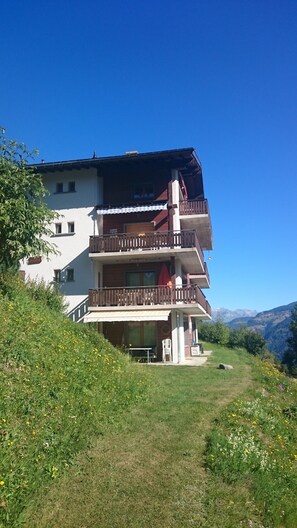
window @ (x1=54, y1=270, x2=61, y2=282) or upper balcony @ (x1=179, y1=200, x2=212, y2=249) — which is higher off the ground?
upper balcony @ (x1=179, y1=200, x2=212, y2=249)

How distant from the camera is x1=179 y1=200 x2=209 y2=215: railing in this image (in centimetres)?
2628

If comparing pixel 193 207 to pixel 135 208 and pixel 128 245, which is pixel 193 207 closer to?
pixel 135 208

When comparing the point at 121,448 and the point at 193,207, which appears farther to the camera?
the point at 193,207

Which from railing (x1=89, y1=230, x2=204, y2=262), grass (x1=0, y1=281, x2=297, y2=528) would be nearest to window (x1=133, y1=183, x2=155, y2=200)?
railing (x1=89, y1=230, x2=204, y2=262)

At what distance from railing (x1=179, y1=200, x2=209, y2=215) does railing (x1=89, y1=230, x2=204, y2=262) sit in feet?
8.46

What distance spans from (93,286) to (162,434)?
1759cm

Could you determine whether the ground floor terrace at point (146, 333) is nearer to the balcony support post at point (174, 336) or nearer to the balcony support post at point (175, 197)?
the balcony support post at point (174, 336)

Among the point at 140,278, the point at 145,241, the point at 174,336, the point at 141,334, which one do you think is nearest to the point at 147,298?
the point at 140,278

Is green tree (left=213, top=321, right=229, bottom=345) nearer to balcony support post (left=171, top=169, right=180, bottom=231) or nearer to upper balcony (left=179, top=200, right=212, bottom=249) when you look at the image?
upper balcony (left=179, top=200, right=212, bottom=249)

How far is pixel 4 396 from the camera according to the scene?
687cm

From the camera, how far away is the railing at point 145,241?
23734 millimetres

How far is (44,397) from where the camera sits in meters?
7.62

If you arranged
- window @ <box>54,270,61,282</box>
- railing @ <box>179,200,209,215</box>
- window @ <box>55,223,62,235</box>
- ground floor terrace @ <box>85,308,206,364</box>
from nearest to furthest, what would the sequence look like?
ground floor terrace @ <box>85,308,206,364</box>, window @ <box>54,270,61,282</box>, railing @ <box>179,200,209,215</box>, window @ <box>55,223,62,235</box>

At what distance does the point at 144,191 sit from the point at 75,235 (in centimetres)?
563
